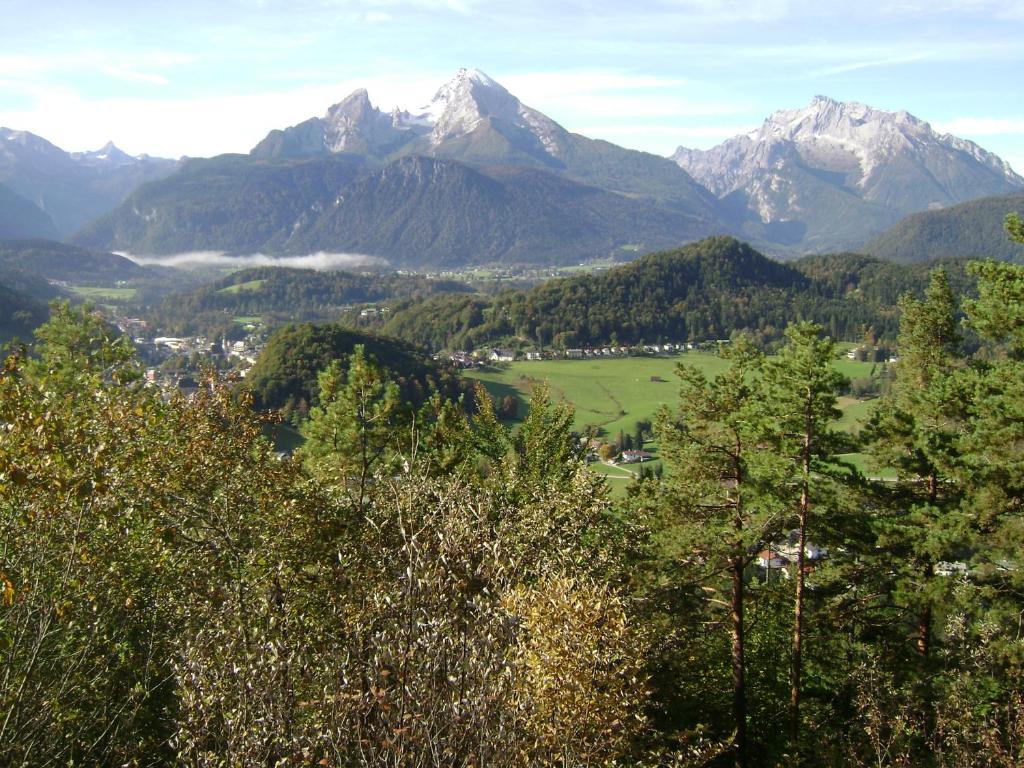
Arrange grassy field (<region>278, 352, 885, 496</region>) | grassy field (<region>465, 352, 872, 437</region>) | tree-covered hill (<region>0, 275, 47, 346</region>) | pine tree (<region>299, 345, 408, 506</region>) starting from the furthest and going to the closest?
tree-covered hill (<region>0, 275, 47, 346</region>) < grassy field (<region>465, 352, 872, 437</region>) < grassy field (<region>278, 352, 885, 496</region>) < pine tree (<region>299, 345, 408, 506</region>)

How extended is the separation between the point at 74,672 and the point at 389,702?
473 cm

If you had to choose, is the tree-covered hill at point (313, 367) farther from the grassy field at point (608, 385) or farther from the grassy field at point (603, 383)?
the grassy field at point (603, 383)

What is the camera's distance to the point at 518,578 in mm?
10984

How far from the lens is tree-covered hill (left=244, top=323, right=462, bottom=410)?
62.8 metres

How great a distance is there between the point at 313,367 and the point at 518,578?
58.0 m

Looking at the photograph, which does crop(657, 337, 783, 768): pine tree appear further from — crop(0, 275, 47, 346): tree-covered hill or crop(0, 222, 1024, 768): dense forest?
crop(0, 275, 47, 346): tree-covered hill

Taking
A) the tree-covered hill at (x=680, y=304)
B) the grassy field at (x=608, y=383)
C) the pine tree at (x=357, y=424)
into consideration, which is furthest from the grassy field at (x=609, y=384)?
the pine tree at (x=357, y=424)

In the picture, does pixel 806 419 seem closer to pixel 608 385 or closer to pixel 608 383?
pixel 608 385

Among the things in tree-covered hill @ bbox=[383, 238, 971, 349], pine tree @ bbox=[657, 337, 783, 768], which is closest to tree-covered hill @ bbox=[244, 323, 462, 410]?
pine tree @ bbox=[657, 337, 783, 768]

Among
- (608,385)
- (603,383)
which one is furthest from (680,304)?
(608,385)

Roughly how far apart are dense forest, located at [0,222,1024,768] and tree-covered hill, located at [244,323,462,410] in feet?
125

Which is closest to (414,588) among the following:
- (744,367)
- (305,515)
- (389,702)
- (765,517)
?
(389,702)

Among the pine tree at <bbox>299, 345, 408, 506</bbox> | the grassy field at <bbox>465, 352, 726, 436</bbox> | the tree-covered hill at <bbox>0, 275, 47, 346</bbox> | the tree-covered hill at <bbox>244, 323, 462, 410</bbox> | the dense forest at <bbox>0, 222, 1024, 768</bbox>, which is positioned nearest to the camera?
the dense forest at <bbox>0, 222, 1024, 768</bbox>

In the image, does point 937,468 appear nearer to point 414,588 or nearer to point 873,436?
point 873,436
